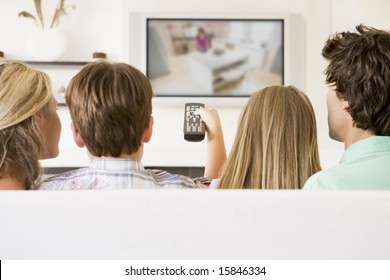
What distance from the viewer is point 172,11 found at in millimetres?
4770

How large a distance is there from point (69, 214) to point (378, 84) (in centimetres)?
91

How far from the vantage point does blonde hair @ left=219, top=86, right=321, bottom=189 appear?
1.50 metres

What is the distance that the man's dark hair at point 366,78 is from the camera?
4.76ft

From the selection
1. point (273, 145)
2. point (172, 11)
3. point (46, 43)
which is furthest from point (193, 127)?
point (46, 43)

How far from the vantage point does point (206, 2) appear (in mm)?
4805

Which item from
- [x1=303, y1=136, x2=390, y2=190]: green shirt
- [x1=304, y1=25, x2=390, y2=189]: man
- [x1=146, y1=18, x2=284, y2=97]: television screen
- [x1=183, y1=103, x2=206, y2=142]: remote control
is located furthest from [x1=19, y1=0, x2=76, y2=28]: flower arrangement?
[x1=303, y1=136, x2=390, y2=190]: green shirt

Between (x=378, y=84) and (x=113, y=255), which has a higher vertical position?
(x=378, y=84)

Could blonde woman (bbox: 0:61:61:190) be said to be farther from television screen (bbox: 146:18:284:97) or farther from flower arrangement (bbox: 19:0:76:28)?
flower arrangement (bbox: 19:0:76:28)

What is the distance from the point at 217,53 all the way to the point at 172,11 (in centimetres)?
50

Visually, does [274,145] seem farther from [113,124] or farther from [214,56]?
[214,56]

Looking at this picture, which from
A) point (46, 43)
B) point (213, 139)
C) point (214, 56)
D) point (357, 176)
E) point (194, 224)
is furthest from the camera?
point (214, 56)

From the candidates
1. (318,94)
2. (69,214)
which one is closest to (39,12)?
(318,94)

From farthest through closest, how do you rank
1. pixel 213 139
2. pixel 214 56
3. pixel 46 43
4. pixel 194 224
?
pixel 214 56 < pixel 46 43 < pixel 213 139 < pixel 194 224

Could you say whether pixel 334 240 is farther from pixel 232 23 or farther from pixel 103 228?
pixel 232 23
